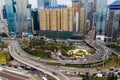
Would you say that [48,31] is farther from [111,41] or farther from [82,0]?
[82,0]

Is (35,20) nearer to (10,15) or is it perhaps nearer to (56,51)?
(10,15)

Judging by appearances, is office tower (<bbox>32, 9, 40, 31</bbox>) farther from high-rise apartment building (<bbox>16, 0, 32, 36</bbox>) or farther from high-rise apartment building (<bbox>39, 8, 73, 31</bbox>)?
high-rise apartment building (<bbox>39, 8, 73, 31</bbox>)

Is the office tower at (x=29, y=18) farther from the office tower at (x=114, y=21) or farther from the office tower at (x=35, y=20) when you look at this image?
the office tower at (x=114, y=21)

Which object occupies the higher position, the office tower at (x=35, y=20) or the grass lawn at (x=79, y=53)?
the office tower at (x=35, y=20)

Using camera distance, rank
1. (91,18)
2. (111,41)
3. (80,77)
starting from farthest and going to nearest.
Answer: (91,18), (111,41), (80,77)

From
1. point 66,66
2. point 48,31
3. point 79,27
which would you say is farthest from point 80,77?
point 79,27

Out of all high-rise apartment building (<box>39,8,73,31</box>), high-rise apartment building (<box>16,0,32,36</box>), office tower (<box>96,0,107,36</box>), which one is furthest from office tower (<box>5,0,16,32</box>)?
office tower (<box>96,0,107,36</box>)

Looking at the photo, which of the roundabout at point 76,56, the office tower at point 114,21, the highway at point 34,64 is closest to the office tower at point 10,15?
the highway at point 34,64
